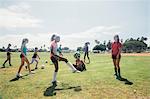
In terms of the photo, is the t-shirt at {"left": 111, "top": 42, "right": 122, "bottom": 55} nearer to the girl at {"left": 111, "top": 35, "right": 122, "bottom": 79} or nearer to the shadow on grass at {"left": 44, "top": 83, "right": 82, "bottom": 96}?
the girl at {"left": 111, "top": 35, "right": 122, "bottom": 79}

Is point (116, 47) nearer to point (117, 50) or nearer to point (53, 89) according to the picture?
point (117, 50)

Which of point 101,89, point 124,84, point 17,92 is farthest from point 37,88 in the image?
point 124,84

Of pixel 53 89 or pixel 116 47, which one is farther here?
pixel 116 47

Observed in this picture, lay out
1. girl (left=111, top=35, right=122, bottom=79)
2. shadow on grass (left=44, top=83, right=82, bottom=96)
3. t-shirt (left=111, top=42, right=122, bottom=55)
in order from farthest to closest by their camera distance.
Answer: t-shirt (left=111, top=42, right=122, bottom=55) → girl (left=111, top=35, right=122, bottom=79) → shadow on grass (left=44, top=83, right=82, bottom=96)

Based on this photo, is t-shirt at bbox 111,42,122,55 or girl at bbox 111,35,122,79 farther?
t-shirt at bbox 111,42,122,55

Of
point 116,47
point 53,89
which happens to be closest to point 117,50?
point 116,47

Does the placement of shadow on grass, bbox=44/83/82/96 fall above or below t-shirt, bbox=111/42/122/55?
below

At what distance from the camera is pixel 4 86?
56.0 ft

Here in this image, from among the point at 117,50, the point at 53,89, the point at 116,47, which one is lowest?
the point at 53,89

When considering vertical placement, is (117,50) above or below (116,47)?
below

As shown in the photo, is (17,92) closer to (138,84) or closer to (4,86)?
(4,86)

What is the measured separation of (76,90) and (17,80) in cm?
604

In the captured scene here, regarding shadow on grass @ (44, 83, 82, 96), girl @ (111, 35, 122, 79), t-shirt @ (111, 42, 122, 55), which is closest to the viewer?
shadow on grass @ (44, 83, 82, 96)

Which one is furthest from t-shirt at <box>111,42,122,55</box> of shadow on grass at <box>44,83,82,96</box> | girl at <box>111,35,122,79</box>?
shadow on grass at <box>44,83,82,96</box>
